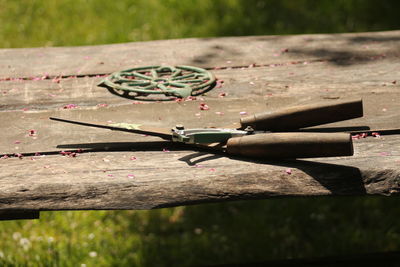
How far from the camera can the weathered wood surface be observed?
6.45 feet

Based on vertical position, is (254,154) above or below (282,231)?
above

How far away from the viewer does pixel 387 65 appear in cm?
317

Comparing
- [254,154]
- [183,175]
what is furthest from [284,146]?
[183,175]

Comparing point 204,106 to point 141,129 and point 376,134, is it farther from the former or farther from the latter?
point 376,134

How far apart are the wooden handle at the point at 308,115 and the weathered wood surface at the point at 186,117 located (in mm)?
141

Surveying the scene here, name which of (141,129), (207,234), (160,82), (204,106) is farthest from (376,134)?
(207,234)

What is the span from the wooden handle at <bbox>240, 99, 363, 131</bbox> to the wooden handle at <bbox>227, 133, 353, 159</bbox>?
147 millimetres

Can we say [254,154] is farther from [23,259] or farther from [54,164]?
[23,259]

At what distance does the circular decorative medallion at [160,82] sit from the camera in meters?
2.77

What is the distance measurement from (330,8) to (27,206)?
16.1 feet

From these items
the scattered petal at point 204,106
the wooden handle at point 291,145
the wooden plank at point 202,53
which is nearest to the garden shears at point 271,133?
the wooden handle at point 291,145

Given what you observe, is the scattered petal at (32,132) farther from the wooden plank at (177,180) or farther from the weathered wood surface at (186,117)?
the wooden plank at (177,180)

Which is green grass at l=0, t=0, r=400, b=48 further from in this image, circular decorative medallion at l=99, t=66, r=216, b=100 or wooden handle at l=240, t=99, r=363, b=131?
wooden handle at l=240, t=99, r=363, b=131

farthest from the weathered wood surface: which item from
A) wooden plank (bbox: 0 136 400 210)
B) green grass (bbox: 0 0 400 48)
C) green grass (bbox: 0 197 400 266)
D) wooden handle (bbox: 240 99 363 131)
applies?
green grass (bbox: 0 0 400 48)
